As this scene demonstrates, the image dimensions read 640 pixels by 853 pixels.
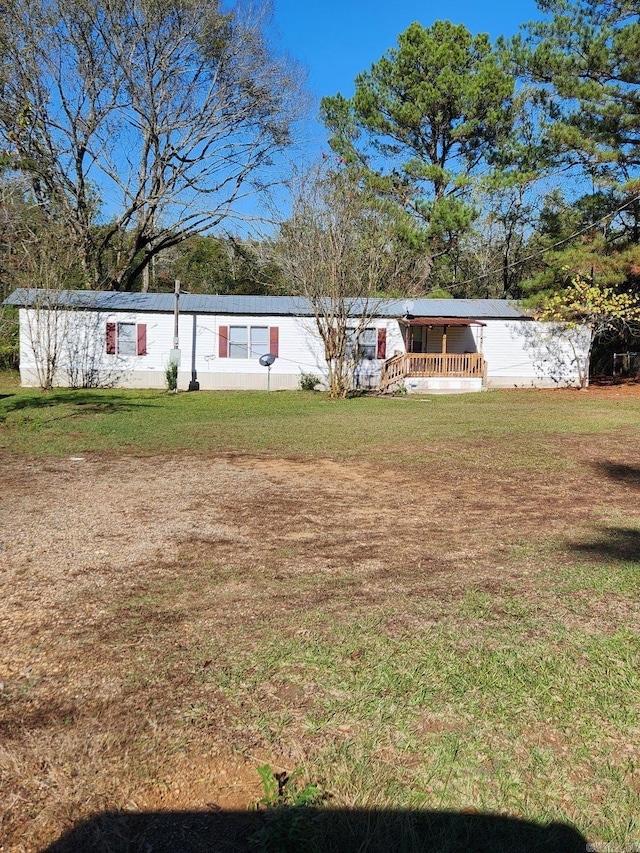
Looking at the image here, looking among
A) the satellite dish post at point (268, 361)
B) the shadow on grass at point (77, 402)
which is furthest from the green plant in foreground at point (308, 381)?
the shadow on grass at point (77, 402)

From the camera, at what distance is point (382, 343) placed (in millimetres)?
22125

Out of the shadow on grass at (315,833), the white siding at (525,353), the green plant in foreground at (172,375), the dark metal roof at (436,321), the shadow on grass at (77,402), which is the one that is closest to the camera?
the shadow on grass at (315,833)

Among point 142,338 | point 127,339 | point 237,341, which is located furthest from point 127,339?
point 237,341

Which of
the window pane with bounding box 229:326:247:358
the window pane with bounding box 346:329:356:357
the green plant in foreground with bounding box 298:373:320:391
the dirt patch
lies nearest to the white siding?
the window pane with bounding box 346:329:356:357

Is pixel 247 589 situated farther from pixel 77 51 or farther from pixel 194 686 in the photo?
pixel 77 51

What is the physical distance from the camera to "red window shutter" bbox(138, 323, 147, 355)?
70.9 ft

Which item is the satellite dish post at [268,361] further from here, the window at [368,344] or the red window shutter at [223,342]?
the window at [368,344]

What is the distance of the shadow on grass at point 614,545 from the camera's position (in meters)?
4.82

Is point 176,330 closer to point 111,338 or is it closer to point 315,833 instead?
point 111,338

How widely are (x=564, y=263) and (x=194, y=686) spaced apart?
21.5m

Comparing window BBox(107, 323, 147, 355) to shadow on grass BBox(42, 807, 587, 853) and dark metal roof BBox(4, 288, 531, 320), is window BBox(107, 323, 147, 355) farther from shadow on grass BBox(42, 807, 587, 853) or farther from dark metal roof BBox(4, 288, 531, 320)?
shadow on grass BBox(42, 807, 587, 853)

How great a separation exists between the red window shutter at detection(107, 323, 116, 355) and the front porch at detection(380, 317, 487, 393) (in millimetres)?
8779

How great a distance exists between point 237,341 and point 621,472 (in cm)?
1558

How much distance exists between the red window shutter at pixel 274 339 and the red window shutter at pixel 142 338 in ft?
13.4
